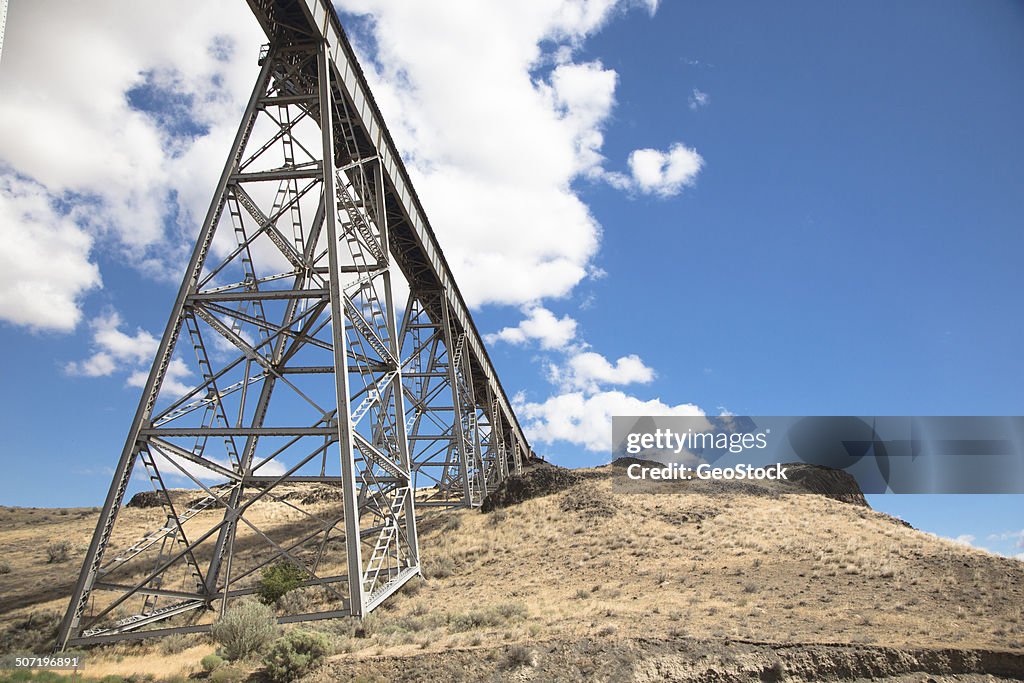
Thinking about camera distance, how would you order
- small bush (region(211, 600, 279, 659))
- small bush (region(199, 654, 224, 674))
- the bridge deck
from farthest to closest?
the bridge deck < small bush (region(211, 600, 279, 659)) < small bush (region(199, 654, 224, 674))

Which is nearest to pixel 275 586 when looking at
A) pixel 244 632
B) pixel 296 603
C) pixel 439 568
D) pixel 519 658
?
pixel 296 603

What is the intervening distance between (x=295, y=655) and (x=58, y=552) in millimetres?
18588

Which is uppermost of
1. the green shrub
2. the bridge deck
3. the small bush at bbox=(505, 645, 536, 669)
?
the bridge deck

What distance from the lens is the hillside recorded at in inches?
379

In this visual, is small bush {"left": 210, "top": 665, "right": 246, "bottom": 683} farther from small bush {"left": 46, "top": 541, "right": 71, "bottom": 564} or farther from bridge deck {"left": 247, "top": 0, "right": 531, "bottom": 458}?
small bush {"left": 46, "top": 541, "right": 71, "bottom": 564}

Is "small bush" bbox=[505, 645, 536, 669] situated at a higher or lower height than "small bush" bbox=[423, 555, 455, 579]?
lower

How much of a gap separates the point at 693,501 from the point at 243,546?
53.3 ft

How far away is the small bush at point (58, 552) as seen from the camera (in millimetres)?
22516

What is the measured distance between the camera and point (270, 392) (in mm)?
15664

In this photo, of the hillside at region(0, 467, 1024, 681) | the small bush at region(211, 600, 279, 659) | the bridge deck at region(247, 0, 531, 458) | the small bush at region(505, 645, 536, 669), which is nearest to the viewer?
the small bush at region(505, 645, 536, 669)

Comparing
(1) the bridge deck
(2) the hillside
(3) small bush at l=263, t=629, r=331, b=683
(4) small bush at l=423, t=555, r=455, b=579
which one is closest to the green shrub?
(2) the hillside

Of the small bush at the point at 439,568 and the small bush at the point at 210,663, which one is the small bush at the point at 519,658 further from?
Result: the small bush at the point at 439,568

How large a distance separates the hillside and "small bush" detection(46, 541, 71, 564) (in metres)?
0.34

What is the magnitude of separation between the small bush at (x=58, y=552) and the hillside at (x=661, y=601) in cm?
34
